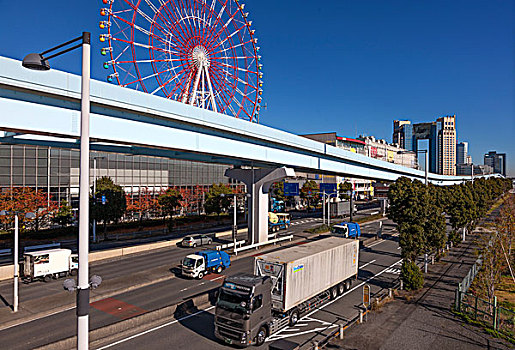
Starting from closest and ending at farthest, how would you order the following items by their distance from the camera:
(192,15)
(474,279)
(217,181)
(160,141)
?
(160,141) < (474,279) < (192,15) < (217,181)

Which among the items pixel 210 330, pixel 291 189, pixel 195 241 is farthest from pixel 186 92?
pixel 291 189

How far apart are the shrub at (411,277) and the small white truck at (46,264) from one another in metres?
22.6

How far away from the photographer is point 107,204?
4497 centimetres

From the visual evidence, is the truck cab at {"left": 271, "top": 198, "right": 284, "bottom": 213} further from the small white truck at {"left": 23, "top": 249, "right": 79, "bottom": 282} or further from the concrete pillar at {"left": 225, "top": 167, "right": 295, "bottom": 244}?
the small white truck at {"left": 23, "top": 249, "right": 79, "bottom": 282}

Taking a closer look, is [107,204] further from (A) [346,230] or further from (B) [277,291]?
(B) [277,291]

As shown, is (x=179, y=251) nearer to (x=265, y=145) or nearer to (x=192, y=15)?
(x=265, y=145)

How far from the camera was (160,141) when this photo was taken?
2130 cm

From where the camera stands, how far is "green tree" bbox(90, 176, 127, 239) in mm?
44000

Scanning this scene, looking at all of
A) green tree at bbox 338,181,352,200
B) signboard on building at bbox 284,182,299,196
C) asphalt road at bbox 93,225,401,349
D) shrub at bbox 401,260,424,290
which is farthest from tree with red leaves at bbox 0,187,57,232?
green tree at bbox 338,181,352,200

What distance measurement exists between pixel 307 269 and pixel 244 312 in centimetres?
478

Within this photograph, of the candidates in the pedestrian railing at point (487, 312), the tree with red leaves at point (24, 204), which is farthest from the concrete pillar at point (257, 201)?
the tree with red leaves at point (24, 204)

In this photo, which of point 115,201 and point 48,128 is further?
point 115,201

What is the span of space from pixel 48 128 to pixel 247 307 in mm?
12152

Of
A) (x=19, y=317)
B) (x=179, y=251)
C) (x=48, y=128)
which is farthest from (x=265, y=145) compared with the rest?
(x=19, y=317)
